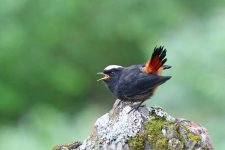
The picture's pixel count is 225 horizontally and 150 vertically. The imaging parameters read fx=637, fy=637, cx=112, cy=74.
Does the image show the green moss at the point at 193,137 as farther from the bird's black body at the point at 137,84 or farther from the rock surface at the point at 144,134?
the bird's black body at the point at 137,84

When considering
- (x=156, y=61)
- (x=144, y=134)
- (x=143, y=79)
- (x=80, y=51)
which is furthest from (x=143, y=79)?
(x=80, y=51)

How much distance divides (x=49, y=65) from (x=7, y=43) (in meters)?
0.93

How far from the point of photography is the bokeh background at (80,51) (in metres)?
8.41

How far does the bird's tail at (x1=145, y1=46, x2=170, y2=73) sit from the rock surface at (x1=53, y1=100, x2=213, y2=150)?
0.85 metres

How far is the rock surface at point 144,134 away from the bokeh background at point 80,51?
13.8 ft

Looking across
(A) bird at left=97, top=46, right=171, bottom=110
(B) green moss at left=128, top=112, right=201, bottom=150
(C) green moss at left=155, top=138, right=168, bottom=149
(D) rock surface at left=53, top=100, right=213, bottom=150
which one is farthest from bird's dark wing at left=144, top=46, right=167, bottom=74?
(C) green moss at left=155, top=138, right=168, bottom=149

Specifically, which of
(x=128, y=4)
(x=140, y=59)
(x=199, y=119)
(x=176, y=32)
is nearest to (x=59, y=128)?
(x=199, y=119)

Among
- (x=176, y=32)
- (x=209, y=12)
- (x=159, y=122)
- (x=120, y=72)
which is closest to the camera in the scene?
(x=159, y=122)

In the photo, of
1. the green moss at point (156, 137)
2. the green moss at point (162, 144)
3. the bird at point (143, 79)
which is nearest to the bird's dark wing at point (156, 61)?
the bird at point (143, 79)

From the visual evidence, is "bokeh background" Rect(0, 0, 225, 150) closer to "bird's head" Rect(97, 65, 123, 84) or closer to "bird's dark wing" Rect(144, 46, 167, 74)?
"bird's head" Rect(97, 65, 123, 84)

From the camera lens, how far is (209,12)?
36.9 ft

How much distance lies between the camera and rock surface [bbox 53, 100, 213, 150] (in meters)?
3.79

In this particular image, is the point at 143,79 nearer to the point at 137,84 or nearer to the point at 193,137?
the point at 137,84

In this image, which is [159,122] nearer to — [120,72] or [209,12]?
[120,72]
